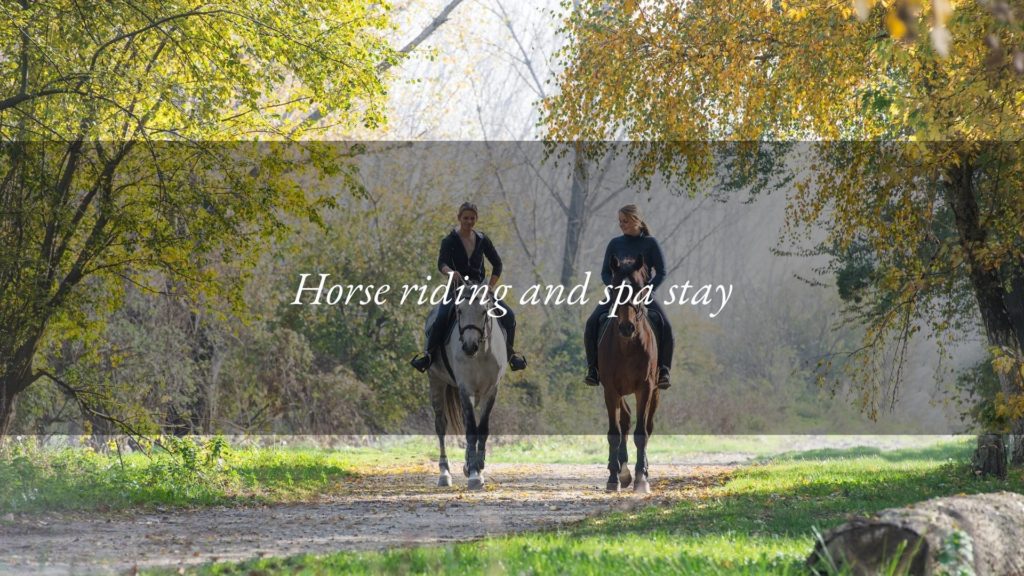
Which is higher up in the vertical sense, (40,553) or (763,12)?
(763,12)

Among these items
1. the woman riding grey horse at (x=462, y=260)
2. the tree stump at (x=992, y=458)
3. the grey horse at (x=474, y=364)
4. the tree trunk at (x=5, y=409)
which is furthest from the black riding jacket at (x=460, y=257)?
the tree stump at (x=992, y=458)

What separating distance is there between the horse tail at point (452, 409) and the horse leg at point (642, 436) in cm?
305

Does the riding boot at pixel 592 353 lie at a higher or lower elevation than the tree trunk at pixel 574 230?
lower

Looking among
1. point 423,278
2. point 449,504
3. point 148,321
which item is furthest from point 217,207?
point 423,278

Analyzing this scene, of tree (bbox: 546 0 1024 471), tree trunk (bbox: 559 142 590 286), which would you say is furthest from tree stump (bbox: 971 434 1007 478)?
tree trunk (bbox: 559 142 590 286)

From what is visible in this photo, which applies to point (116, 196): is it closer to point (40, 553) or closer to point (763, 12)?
point (40, 553)

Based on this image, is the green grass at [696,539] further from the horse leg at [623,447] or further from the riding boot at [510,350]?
the riding boot at [510,350]

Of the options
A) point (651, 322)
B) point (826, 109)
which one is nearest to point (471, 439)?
point (651, 322)

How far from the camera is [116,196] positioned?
14164mm

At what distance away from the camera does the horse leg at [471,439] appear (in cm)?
1511

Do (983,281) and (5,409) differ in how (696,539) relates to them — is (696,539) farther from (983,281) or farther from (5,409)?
(5,409)

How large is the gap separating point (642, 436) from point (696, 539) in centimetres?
514

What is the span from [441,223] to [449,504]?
1515cm

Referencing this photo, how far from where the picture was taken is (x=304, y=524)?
11406mm
